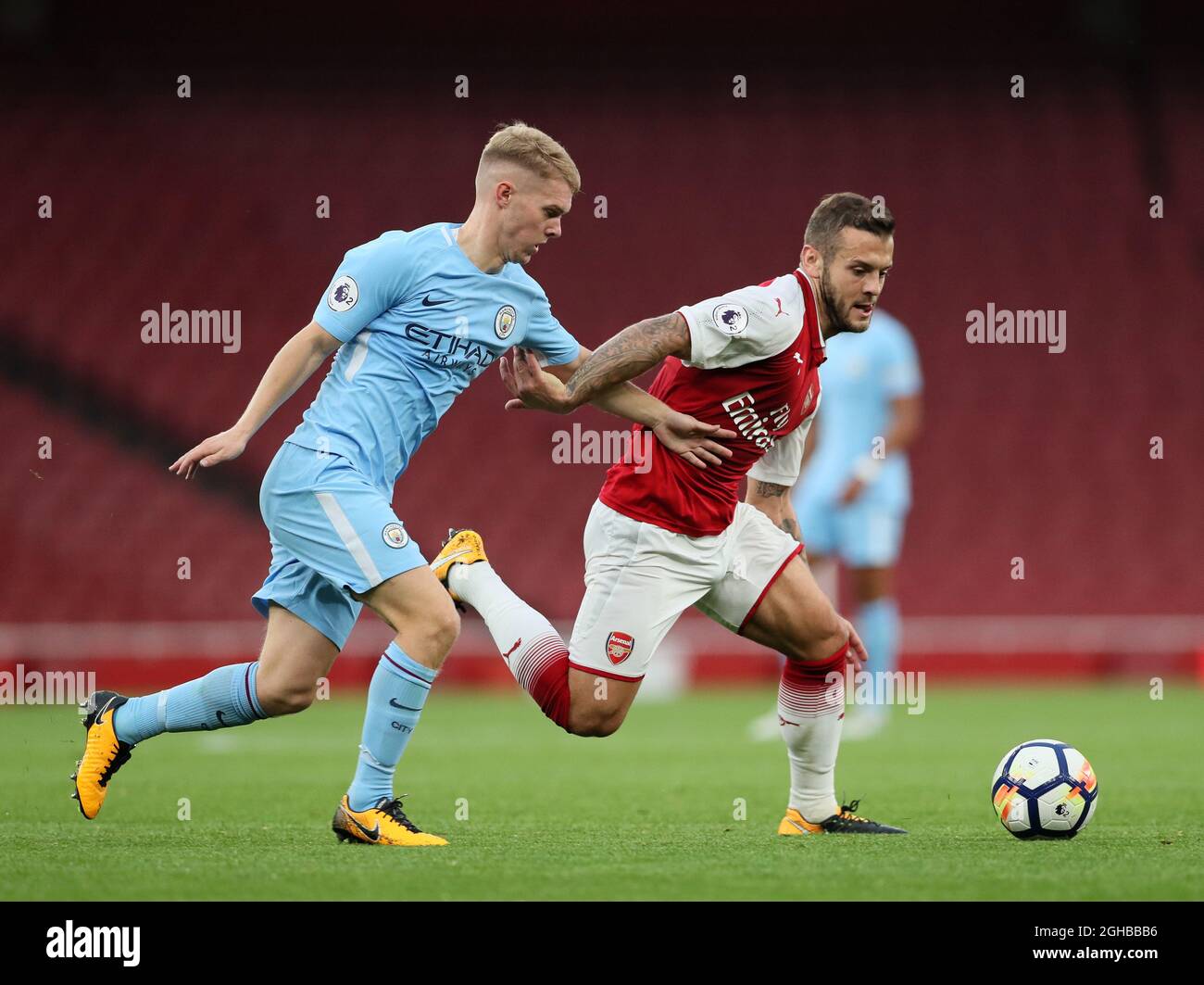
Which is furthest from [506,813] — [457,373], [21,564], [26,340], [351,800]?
[26,340]

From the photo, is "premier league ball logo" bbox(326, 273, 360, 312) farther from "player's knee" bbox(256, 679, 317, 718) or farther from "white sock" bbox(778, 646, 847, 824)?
"white sock" bbox(778, 646, 847, 824)

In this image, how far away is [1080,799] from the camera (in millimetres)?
5016

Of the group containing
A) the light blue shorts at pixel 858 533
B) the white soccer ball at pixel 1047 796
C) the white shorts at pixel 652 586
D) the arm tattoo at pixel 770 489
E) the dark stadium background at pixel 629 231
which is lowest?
the white soccer ball at pixel 1047 796

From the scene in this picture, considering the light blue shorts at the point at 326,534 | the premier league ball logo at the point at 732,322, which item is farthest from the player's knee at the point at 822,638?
the light blue shorts at the point at 326,534

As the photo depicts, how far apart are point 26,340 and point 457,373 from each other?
36.8 ft

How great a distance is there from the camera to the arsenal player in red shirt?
200 inches

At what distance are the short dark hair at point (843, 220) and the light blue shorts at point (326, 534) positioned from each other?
1.56 m

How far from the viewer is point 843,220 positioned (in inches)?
201

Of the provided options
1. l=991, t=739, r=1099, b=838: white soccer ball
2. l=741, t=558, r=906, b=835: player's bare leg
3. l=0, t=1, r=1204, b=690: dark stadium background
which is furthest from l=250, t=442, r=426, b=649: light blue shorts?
l=0, t=1, r=1204, b=690: dark stadium background

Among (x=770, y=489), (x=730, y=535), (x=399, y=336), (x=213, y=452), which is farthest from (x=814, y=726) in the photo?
(x=213, y=452)

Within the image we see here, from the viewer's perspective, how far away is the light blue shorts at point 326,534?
4.91 meters

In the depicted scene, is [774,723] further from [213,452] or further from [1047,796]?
[213,452]

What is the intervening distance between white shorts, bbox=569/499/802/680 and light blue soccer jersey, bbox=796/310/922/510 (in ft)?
15.1

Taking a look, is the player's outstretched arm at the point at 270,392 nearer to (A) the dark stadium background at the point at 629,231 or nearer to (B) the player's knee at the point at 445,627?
(B) the player's knee at the point at 445,627
